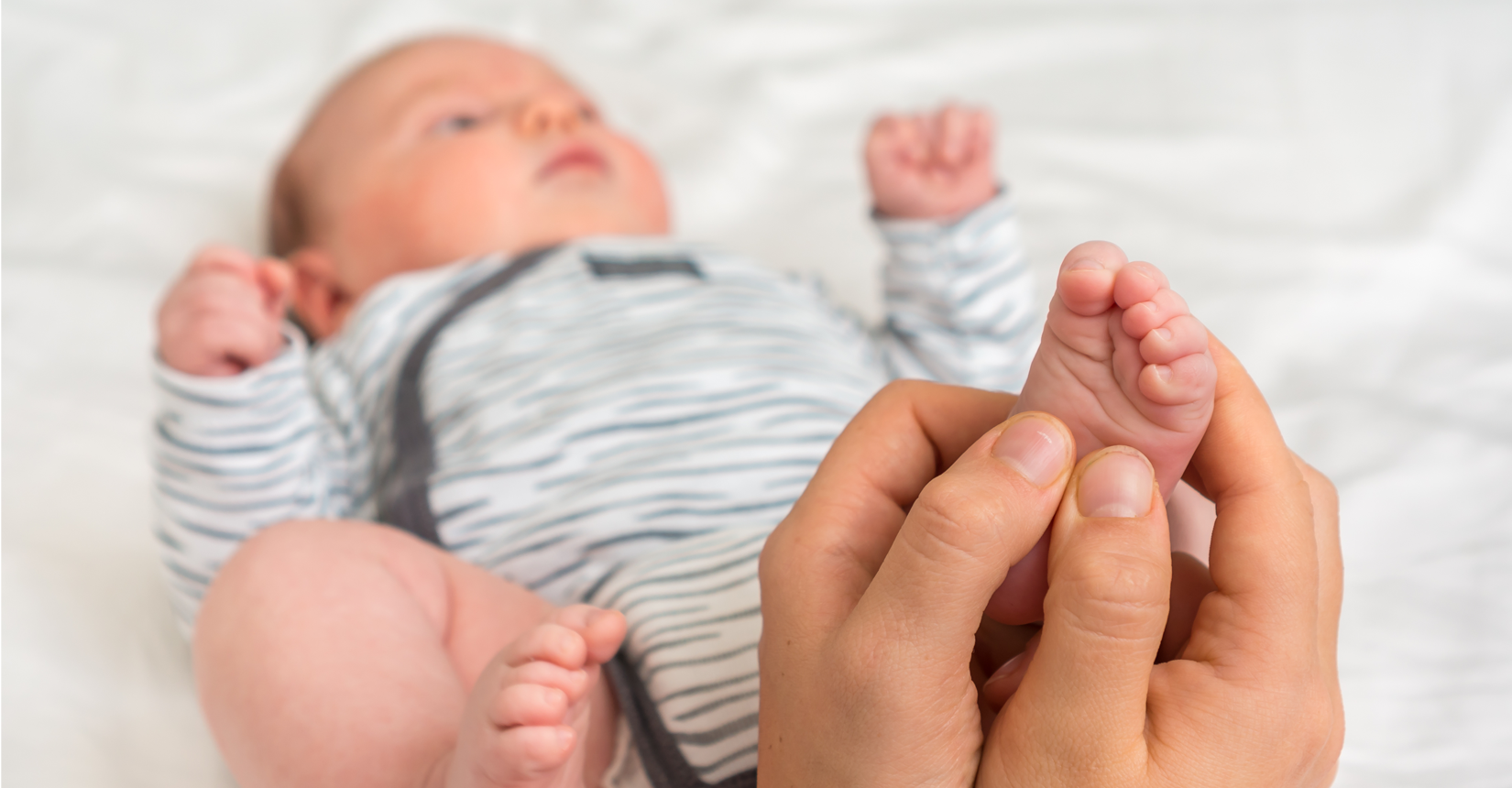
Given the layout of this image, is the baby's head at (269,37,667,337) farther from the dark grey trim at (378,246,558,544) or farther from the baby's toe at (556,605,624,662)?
the baby's toe at (556,605,624,662)

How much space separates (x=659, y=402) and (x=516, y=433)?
5.1 inches

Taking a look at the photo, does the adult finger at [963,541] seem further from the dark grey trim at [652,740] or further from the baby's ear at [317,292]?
the baby's ear at [317,292]

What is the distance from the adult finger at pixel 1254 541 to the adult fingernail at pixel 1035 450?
0.32 feet

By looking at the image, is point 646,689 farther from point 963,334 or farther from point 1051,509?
point 963,334

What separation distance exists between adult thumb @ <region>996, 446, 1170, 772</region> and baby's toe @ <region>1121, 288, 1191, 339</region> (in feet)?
0.20

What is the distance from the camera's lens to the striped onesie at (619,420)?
2.63 ft

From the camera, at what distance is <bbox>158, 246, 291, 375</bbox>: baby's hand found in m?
0.92

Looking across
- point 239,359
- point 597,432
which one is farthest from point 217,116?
point 597,432

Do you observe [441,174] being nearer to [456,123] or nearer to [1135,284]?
[456,123]

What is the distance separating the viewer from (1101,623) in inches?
18.4

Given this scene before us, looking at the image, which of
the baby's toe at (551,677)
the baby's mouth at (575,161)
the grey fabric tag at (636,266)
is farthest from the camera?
the baby's mouth at (575,161)

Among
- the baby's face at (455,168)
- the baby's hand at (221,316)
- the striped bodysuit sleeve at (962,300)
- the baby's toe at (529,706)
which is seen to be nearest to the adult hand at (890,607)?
the baby's toe at (529,706)

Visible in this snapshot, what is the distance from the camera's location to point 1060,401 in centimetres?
57

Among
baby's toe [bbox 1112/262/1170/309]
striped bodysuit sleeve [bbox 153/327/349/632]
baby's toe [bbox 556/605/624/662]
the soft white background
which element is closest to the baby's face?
the soft white background
